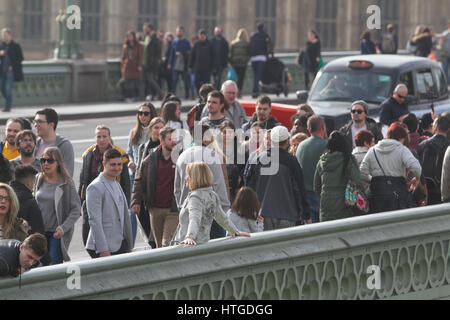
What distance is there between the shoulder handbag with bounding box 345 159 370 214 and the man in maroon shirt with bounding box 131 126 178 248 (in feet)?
4.89

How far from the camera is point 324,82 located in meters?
18.0

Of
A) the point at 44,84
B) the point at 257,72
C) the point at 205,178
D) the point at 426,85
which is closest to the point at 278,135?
the point at 205,178

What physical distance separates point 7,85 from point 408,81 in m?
9.50

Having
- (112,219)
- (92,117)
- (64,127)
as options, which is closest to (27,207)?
(112,219)

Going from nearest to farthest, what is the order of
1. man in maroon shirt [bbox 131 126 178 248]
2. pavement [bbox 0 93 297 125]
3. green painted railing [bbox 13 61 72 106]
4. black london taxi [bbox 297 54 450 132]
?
man in maroon shirt [bbox 131 126 178 248]
black london taxi [bbox 297 54 450 132]
pavement [bbox 0 93 297 125]
green painted railing [bbox 13 61 72 106]

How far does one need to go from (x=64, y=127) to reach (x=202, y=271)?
16931 millimetres

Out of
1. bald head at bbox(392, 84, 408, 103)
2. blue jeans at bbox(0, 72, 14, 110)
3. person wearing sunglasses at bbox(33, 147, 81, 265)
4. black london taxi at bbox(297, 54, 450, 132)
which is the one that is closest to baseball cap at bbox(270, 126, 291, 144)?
person wearing sunglasses at bbox(33, 147, 81, 265)

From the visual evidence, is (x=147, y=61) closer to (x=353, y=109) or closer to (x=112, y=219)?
(x=353, y=109)

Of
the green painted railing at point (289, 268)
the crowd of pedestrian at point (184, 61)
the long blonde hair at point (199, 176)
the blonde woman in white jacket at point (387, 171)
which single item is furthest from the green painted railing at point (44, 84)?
the green painted railing at point (289, 268)

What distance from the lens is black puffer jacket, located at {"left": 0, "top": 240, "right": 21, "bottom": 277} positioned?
5.95m

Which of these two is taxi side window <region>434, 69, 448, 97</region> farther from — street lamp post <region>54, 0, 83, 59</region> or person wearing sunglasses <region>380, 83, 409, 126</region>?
street lamp post <region>54, 0, 83, 59</region>

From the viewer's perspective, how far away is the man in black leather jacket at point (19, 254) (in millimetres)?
5980

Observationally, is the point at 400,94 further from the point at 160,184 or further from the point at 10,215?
the point at 10,215

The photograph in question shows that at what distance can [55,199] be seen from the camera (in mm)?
9719
